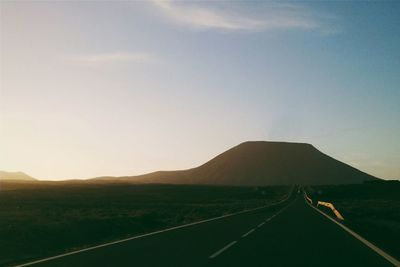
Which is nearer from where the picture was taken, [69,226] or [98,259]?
[98,259]

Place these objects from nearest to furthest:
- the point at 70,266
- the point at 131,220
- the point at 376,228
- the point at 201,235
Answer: the point at 70,266 < the point at 201,235 < the point at 376,228 < the point at 131,220

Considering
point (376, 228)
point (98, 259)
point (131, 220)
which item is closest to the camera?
point (98, 259)

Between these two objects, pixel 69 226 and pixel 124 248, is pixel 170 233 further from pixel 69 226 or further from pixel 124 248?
pixel 69 226

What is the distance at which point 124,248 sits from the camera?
16.9 m

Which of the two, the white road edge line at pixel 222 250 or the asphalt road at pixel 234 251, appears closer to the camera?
the asphalt road at pixel 234 251

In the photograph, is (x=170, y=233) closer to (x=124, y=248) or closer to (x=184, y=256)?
(x=124, y=248)

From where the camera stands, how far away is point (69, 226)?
1177 inches

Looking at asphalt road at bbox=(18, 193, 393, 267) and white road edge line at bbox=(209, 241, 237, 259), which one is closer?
asphalt road at bbox=(18, 193, 393, 267)

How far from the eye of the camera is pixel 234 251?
16.2 m

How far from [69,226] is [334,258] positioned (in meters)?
18.6

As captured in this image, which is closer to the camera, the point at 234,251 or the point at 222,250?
the point at 234,251

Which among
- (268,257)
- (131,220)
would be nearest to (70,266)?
(268,257)

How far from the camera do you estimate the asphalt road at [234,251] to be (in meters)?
13.8

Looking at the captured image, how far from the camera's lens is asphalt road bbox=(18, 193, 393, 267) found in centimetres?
1375
